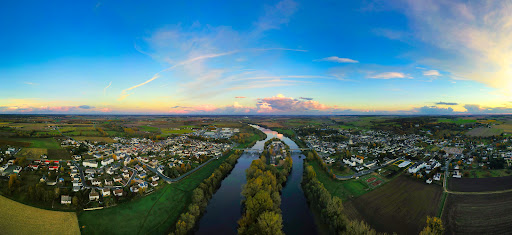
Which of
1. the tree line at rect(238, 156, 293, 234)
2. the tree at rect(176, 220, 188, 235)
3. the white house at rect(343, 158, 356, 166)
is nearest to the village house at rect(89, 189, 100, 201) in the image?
the tree at rect(176, 220, 188, 235)

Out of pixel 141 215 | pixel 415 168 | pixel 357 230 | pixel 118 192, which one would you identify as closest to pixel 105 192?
pixel 118 192

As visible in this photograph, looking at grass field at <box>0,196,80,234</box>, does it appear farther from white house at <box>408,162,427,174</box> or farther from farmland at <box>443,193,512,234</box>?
white house at <box>408,162,427,174</box>

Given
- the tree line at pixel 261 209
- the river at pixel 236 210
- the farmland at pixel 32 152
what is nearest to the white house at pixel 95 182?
the river at pixel 236 210

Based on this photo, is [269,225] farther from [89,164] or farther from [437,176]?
[89,164]

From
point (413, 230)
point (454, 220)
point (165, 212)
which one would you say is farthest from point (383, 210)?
point (165, 212)

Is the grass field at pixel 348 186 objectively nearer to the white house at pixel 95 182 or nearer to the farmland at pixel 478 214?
the farmland at pixel 478 214

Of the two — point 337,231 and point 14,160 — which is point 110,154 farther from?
point 337,231
